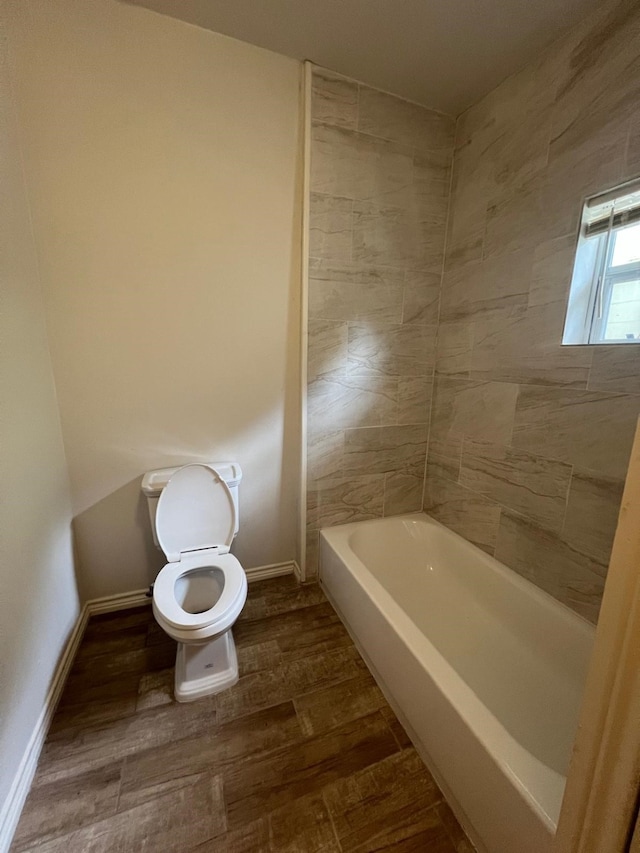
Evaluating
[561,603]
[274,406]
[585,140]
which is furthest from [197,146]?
[561,603]

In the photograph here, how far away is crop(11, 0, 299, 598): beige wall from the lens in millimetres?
1349

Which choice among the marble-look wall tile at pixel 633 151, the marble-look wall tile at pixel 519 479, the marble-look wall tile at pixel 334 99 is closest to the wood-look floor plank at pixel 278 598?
the marble-look wall tile at pixel 519 479

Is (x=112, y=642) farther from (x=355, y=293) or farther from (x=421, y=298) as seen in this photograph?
(x=421, y=298)

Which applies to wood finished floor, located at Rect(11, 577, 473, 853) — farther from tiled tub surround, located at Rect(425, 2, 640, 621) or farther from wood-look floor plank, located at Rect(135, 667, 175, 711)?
tiled tub surround, located at Rect(425, 2, 640, 621)

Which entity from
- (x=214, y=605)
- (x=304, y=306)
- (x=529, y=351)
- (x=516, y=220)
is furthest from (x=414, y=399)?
(x=214, y=605)

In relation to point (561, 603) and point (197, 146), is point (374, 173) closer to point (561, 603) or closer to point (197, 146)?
point (197, 146)

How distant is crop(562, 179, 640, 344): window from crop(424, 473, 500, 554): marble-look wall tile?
87 centimetres

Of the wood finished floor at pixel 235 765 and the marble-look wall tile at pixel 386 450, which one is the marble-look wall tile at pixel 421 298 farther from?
the wood finished floor at pixel 235 765

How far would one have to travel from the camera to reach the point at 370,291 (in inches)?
72.1

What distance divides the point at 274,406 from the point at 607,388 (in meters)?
1.45

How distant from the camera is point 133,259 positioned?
1.52 metres

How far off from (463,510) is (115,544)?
1.85 metres

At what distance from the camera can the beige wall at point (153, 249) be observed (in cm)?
135

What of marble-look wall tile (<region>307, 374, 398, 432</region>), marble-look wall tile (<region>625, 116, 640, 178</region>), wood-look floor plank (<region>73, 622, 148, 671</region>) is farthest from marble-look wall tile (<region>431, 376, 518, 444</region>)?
wood-look floor plank (<region>73, 622, 148, 671</region>)
